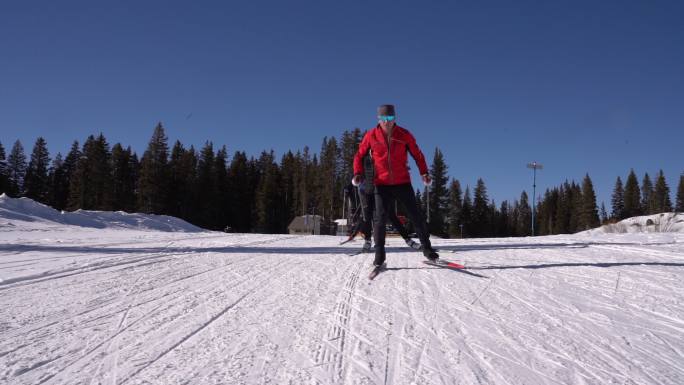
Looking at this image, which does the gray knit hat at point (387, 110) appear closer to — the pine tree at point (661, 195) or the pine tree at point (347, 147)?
the pine tree at point (347, 147)

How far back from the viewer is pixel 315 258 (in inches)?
217

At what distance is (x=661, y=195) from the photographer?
8594cm

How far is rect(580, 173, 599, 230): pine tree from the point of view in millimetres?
76125

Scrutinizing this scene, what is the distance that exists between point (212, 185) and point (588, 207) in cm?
7509

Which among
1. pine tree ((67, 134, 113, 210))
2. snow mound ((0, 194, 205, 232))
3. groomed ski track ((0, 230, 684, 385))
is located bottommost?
groomed ski track ((0, 230, 684, 385))

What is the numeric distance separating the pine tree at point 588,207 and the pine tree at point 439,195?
38.8m

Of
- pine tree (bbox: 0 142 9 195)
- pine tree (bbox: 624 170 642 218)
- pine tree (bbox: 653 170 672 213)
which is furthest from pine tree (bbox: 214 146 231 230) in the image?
pine tree (bbox: 653 170 672 213)

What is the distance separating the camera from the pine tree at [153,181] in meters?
47.3

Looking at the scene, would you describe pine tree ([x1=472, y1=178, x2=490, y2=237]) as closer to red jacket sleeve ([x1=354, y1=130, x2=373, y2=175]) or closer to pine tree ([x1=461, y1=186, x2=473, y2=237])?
pine tree ([x1=461, y1=186, x2=473, y2=237])

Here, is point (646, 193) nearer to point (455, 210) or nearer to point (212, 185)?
point (455, 210)

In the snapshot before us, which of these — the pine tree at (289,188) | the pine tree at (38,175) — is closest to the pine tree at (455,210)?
the pine tree at (289,188)

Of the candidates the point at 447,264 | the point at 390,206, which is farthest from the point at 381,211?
the point at 447,264

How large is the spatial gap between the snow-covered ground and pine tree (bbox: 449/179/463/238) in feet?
196

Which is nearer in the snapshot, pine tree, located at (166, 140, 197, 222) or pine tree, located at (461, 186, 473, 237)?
pine tree, located at (166, 140, 197, 222)
